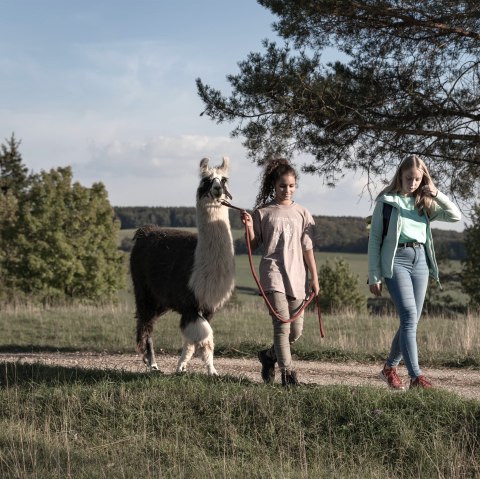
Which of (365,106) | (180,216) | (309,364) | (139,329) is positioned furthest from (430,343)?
(180,216)

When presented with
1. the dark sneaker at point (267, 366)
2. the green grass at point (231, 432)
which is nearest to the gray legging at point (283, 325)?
the green grass at point (231, 432)

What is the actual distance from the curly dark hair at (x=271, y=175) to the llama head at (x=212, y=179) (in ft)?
1.71

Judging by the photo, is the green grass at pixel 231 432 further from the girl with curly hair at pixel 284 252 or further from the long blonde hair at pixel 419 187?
the long blonde hair at pixel 419 187

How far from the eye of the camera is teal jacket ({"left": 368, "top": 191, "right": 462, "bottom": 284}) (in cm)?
682

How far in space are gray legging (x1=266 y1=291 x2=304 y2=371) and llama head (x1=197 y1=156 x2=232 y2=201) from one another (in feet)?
4.87

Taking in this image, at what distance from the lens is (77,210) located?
41688 millimetres

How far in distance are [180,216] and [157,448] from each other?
57315 millimetres

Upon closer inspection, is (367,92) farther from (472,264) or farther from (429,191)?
(472,264)

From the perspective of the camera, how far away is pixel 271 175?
7.13 meters

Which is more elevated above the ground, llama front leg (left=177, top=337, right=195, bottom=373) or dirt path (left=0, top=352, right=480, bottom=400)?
llama front leg (left=177, top=337, right=195, bottom=373)

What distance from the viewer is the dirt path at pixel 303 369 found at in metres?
8.83

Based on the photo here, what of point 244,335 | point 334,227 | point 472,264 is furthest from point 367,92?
point 334,227

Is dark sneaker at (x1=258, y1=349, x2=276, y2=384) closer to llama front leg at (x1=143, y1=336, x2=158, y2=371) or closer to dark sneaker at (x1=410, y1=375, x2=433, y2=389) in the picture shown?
dark sneaker at (x1=410, y1=375, x2=433, y2=389)

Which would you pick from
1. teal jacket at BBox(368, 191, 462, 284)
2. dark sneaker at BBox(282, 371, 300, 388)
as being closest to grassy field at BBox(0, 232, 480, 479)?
dark sneaker at BBox(282, 371, 300, 388)
